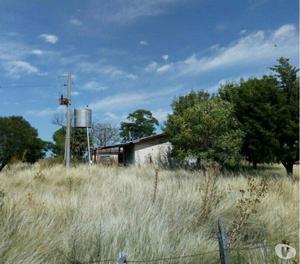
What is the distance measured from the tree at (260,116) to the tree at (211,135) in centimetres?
55

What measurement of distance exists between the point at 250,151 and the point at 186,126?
11.6ft

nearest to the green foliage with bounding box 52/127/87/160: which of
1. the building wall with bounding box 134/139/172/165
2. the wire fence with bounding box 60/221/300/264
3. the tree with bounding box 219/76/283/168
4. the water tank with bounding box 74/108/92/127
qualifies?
the building wall with bounding box 134/139/172/165

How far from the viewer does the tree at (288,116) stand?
2003 centimetres

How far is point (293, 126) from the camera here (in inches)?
778

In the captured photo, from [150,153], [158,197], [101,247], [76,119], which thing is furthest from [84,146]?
[101,247]

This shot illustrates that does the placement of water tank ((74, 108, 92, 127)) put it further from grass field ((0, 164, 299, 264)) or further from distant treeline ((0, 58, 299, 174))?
grass field ((0, 164, 299, 264))

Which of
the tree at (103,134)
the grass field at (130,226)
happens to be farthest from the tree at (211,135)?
the tree at (103,134)

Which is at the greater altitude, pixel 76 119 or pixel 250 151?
pixel 76 119

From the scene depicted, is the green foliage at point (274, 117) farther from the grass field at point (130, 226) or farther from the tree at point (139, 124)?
the tree at point (139, 124)

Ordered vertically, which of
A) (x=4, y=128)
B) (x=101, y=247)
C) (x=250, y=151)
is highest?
(x=4, y=128)

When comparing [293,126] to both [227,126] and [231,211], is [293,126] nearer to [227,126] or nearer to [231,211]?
[227,126]

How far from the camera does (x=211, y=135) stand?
76.0 ft

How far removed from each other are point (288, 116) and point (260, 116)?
58.4 inches

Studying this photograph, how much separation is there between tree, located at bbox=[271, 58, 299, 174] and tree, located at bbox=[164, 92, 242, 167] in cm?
232
